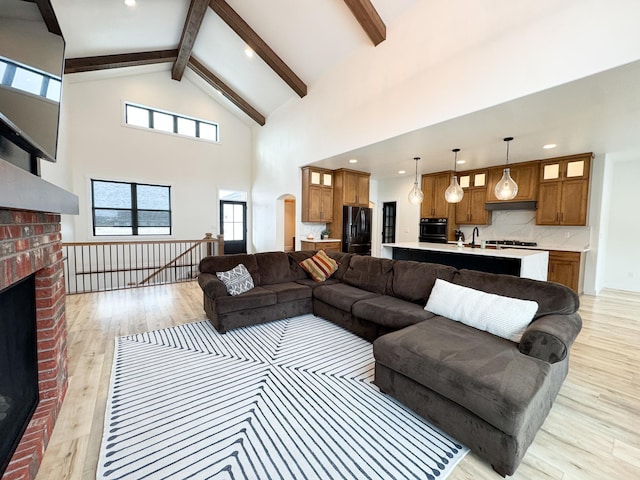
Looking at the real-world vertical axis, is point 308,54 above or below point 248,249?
above

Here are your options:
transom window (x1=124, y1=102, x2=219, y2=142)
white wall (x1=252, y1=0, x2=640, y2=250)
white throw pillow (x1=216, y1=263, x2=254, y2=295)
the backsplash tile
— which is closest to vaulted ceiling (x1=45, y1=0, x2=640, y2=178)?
white wall (x1=252, y1=0, x2=640, y2=250)

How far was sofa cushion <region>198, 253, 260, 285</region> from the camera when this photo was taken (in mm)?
3500

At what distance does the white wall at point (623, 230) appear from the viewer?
5.05 metres

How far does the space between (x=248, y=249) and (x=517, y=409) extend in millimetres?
8440

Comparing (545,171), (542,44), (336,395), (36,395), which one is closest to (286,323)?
(336,395)

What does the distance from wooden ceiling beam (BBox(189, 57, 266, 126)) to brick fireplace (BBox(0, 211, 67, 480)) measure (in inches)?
242

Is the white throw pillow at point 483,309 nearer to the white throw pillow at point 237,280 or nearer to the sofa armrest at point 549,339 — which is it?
the sofa armrest at point 549,339

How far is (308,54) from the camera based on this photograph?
5.06m

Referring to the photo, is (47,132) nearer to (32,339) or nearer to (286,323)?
(32,339)

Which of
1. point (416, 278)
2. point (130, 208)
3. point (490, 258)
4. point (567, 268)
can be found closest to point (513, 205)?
point (567, 268)

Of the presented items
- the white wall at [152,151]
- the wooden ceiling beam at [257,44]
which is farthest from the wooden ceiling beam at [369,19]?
the white wall at [152,151]

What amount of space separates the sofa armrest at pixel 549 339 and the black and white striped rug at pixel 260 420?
2.42 feet

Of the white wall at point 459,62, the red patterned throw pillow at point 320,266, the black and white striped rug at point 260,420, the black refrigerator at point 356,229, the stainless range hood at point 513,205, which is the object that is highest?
the white wall at point 459,62

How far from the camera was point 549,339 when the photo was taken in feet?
5.33
